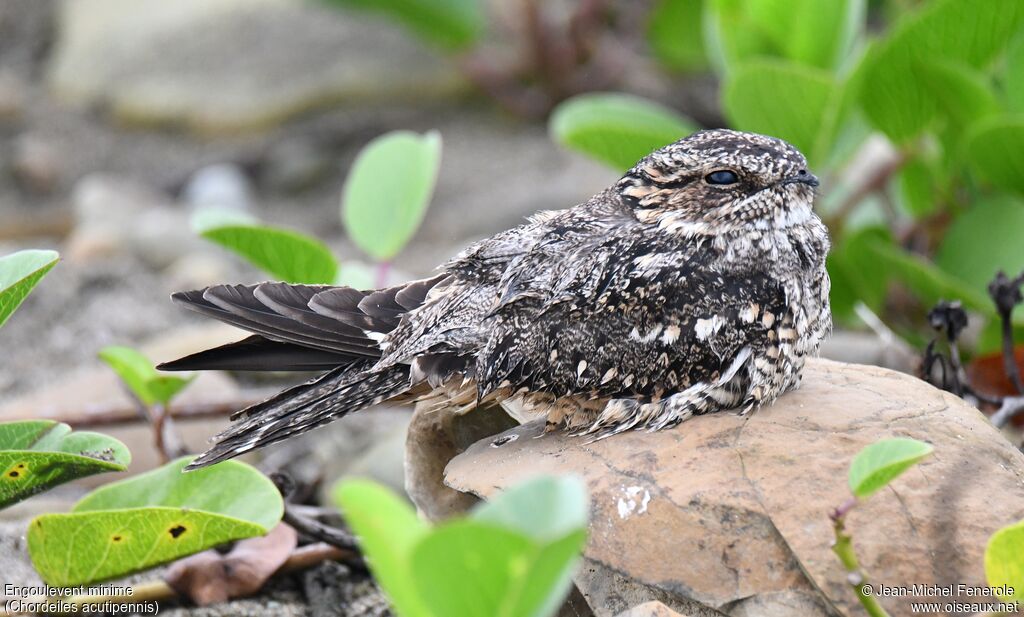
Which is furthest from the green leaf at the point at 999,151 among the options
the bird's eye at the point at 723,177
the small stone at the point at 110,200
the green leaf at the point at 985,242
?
the small stone at the point at 110,200

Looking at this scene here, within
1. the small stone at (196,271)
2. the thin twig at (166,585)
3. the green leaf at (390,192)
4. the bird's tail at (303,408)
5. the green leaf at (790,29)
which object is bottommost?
the small stone at (196,271)

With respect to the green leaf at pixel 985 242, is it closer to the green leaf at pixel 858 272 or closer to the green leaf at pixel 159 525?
the green leaf at pixel 858 272

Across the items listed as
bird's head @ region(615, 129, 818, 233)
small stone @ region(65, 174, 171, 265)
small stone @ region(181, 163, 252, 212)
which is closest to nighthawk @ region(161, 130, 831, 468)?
bird's head @ region(615, 129, 818, 233)

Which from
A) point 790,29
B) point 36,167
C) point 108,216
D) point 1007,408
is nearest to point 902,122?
point 790,29

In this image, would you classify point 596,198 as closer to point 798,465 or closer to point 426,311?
point 426,311

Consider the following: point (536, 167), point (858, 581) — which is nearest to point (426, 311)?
point (858, 581)
